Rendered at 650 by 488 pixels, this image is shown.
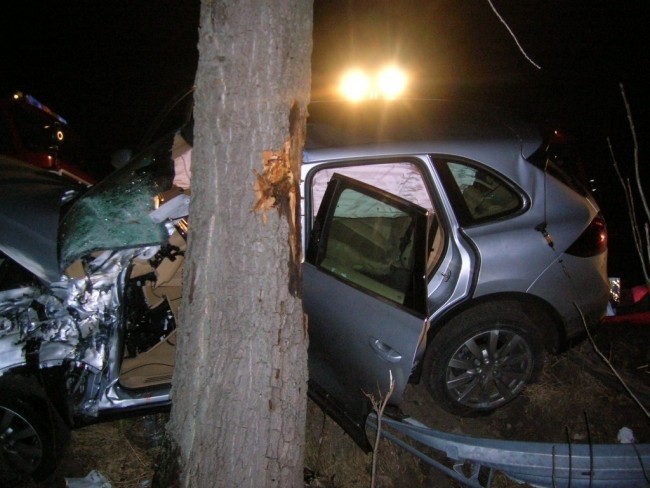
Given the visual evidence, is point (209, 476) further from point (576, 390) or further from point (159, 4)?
point (159, 4)

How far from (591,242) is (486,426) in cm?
138

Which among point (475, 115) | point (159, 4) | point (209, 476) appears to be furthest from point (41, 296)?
point (159, 4)

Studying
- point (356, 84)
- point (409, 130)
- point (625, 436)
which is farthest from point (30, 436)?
point (625, 436)

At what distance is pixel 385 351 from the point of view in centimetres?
225

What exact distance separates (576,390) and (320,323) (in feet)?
7.00

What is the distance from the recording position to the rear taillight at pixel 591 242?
2.83 m

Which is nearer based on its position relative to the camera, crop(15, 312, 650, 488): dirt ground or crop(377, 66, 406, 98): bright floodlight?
crop(15, 312, 650, 488): dirt ground

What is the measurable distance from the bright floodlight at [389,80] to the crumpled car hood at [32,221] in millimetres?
2571

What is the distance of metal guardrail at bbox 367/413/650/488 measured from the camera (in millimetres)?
2186

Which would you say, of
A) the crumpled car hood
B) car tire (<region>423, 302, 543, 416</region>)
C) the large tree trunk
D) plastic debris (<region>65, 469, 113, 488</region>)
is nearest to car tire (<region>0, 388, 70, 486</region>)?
plastic debris (<region>65, 469, 113, 488</region>)

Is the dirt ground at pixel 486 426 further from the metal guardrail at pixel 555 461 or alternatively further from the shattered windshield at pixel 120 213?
the shattered windshield at pixel 120 213

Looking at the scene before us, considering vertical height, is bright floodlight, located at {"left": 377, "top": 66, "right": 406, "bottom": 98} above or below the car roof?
above

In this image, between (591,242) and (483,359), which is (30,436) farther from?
(591,242)

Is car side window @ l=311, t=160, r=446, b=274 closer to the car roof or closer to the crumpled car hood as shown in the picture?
the car roof
